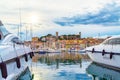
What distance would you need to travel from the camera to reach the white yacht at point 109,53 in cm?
2163

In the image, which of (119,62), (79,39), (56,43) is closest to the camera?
(119,62)

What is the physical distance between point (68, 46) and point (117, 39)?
100 metres

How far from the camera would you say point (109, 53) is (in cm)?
2284

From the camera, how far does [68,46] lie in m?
124

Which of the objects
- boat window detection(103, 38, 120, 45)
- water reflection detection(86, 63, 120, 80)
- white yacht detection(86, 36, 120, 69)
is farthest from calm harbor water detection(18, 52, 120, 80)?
boat window detection(103, 38, 120, 45)

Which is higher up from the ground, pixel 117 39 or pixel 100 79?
pixel 117 39

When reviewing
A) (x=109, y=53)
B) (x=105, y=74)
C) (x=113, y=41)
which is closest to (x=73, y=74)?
(x=105, y=74)

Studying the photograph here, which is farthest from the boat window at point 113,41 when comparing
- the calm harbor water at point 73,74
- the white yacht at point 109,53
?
the calm harbor water at point 73,74

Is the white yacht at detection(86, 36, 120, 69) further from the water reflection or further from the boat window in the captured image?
the water reflection

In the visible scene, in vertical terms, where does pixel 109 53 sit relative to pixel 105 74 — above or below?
above

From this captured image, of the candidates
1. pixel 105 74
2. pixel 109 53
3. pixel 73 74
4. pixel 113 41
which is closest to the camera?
pixel 73 74

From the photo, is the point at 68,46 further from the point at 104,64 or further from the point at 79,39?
the point at 104,64

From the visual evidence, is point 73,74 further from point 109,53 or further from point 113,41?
point 113,41

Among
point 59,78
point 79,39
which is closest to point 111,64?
point 59,78
